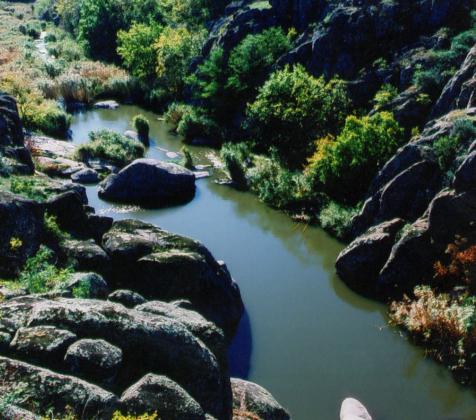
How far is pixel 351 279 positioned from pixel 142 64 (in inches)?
1285

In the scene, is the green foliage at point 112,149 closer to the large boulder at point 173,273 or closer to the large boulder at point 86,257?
the large boulder at point 173,273

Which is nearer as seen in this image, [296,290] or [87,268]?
[87,268]

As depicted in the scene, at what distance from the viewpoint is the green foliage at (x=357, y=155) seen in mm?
25156

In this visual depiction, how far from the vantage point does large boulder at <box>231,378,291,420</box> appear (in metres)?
13.1

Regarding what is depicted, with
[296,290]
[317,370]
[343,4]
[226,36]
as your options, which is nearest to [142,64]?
[226,36]

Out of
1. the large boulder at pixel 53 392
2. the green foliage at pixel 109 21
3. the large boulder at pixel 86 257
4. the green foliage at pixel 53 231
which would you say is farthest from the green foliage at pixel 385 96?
the green foliage at pixel 109 21

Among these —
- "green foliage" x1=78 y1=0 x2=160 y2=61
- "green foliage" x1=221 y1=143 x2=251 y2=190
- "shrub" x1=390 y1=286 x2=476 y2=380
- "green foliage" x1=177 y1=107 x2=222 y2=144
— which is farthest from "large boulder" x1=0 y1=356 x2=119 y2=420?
"green foliage" x1=78 y1=0 x2=160 y2=61

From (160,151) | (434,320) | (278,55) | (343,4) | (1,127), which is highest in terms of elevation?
(343,4)

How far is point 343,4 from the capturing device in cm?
3572

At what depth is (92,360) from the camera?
9.97 m

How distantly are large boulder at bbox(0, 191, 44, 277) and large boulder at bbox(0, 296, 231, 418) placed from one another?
4092 mm

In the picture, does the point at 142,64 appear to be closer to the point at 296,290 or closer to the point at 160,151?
the point at 160,151

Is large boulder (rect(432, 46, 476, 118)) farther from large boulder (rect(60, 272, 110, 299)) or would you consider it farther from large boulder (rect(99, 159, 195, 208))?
large boulder (rect(60, 272, 110, 299))

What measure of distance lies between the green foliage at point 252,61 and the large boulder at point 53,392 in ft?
95.8
